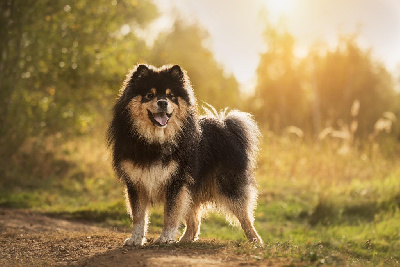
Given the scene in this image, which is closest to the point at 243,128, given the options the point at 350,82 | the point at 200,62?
the point at 350,82

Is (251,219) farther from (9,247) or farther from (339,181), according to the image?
(339,181)

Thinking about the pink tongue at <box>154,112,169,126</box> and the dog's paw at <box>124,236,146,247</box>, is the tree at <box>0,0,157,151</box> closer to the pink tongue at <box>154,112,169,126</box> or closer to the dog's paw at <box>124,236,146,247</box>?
the dog's paw at <box>124,236,146,247</box>

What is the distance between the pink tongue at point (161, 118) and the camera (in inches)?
226

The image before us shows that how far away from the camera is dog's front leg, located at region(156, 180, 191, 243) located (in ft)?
19.5

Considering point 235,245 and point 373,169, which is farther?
point 373,169

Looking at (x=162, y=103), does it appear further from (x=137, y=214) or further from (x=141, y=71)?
(x=137, y=214)

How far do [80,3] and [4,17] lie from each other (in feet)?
6.50

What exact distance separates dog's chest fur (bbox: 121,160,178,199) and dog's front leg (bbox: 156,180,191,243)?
0.13 metres

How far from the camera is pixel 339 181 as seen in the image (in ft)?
40.2

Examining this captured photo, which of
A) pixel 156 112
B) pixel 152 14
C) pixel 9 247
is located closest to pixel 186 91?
pixel 156 112

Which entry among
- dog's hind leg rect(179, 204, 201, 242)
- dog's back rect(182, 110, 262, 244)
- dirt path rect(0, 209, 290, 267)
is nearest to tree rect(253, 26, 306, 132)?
dog's back rect(182, 110, 262, 244)

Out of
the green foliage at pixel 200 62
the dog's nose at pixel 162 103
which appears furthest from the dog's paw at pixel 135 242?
the green foliage at pixel 200 62

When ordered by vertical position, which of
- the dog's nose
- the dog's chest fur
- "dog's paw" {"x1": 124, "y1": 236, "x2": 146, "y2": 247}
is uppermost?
the dog's nose

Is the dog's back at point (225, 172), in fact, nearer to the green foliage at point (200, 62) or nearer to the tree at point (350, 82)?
the tree at point (350, 82)
